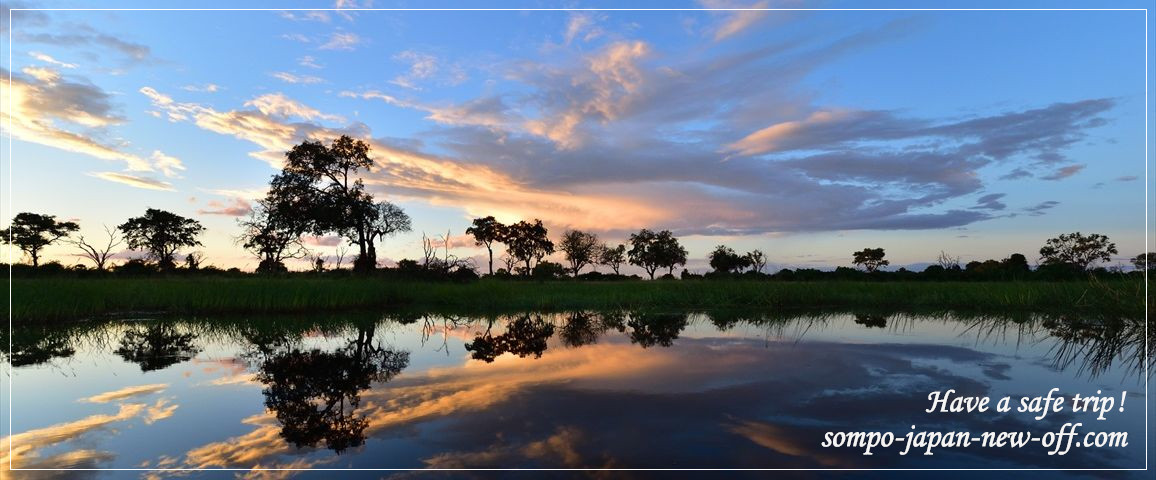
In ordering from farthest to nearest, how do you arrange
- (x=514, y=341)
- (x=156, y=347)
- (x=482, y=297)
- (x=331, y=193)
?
(x=331, y=193), (x=482, y=297), (x=514, y=341), (x=156, y=347)

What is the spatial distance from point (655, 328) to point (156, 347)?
10874 millimetres

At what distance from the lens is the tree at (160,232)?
53.2 meters

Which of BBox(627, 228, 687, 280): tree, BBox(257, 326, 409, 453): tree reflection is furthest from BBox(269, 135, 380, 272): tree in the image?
BBox(627, 228, 687, 280): tree

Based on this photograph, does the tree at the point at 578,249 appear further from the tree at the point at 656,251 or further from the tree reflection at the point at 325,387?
the tree reflection at the point at 325,387

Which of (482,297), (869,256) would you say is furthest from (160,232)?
(869,256)

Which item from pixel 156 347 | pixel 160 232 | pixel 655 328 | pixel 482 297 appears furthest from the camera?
pixel 160 232

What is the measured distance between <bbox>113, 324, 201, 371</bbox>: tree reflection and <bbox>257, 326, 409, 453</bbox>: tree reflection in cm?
163

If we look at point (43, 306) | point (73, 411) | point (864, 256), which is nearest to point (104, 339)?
point (43, 306)

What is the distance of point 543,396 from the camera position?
243 inches

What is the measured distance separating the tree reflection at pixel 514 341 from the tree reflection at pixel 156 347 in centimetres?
501

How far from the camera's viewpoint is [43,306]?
1373cm

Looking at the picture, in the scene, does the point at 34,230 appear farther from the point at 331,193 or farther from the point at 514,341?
the point at 514,341

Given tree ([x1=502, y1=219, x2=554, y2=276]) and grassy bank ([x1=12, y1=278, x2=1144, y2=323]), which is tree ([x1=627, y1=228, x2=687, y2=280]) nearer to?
tree ([x1=502, y1=219, x2=554, y2=276])

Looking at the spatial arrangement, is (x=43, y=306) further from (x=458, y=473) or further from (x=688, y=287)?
(x=688, y=287)
